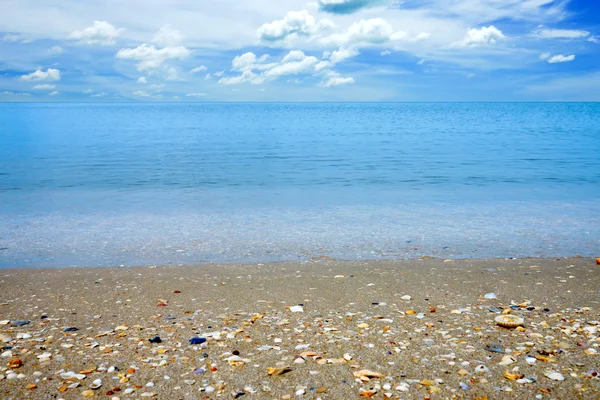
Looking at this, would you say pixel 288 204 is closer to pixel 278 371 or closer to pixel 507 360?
pixel 278 371

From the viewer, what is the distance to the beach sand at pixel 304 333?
450 centimetres

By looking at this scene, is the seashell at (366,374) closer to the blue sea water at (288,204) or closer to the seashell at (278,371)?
the seashell at (278,371)

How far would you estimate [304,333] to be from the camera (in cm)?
570

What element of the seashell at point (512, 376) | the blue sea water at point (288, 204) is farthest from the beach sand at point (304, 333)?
the blue sea water at point (288, 204)

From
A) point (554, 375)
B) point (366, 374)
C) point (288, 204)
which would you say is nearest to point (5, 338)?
point (366, 374)

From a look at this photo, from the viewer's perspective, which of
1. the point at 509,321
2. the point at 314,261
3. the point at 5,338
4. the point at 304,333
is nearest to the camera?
the point at 5,338

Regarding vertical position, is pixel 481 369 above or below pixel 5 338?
above

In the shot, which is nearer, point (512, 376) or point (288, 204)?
point (512, 376)

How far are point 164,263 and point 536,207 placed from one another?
12.0 m

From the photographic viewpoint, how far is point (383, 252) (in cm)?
996

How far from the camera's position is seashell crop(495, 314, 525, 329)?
18.9 feet

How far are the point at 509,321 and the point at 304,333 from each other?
2549mm

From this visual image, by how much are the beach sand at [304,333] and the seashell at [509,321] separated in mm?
90

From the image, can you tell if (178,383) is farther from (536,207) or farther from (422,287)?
(536,207)
